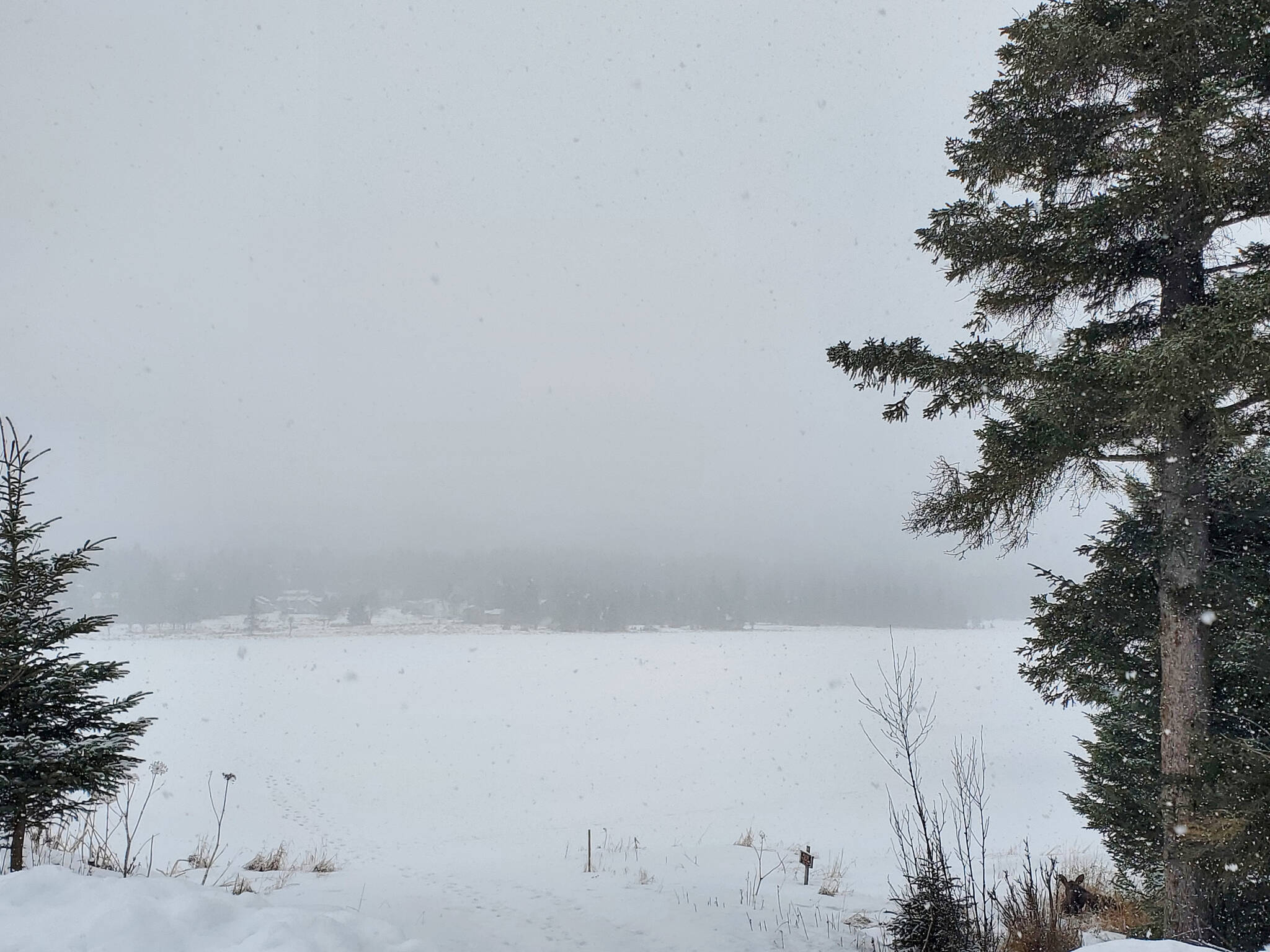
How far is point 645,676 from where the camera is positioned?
39562mm

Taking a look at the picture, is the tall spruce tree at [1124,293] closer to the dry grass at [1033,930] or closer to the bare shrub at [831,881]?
the dry grass at [1033,930]

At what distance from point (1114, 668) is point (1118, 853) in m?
2.18

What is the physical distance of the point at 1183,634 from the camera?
511 centimetres

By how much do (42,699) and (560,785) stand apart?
56.7 feet

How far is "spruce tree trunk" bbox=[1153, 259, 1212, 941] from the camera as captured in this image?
4.71 meters

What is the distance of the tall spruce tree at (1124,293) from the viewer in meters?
4.27

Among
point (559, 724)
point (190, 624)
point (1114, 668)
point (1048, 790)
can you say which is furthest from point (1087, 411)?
point (190, 624)

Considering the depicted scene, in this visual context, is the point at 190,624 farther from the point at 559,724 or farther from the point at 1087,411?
the point at 1087,411

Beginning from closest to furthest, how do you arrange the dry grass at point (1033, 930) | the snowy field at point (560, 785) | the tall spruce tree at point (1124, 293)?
the tall spruce tree at point (1124, 293), the dry grass at point (1033, 930), the snowy field at point (560, 785)

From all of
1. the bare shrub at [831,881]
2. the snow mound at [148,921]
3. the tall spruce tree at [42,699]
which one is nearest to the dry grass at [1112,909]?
the bare shrub at [831,881]

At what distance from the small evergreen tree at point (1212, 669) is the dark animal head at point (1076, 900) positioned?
56cm

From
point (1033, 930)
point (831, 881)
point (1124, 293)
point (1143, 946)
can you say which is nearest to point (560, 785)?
point (831, 881)

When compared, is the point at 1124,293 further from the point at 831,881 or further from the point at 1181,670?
the point at 831,881

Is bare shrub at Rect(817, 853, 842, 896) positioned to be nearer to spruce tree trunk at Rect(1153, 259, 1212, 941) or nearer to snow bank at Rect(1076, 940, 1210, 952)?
spruce tree trunk at Rect(1153, 259, 1212, 941)
